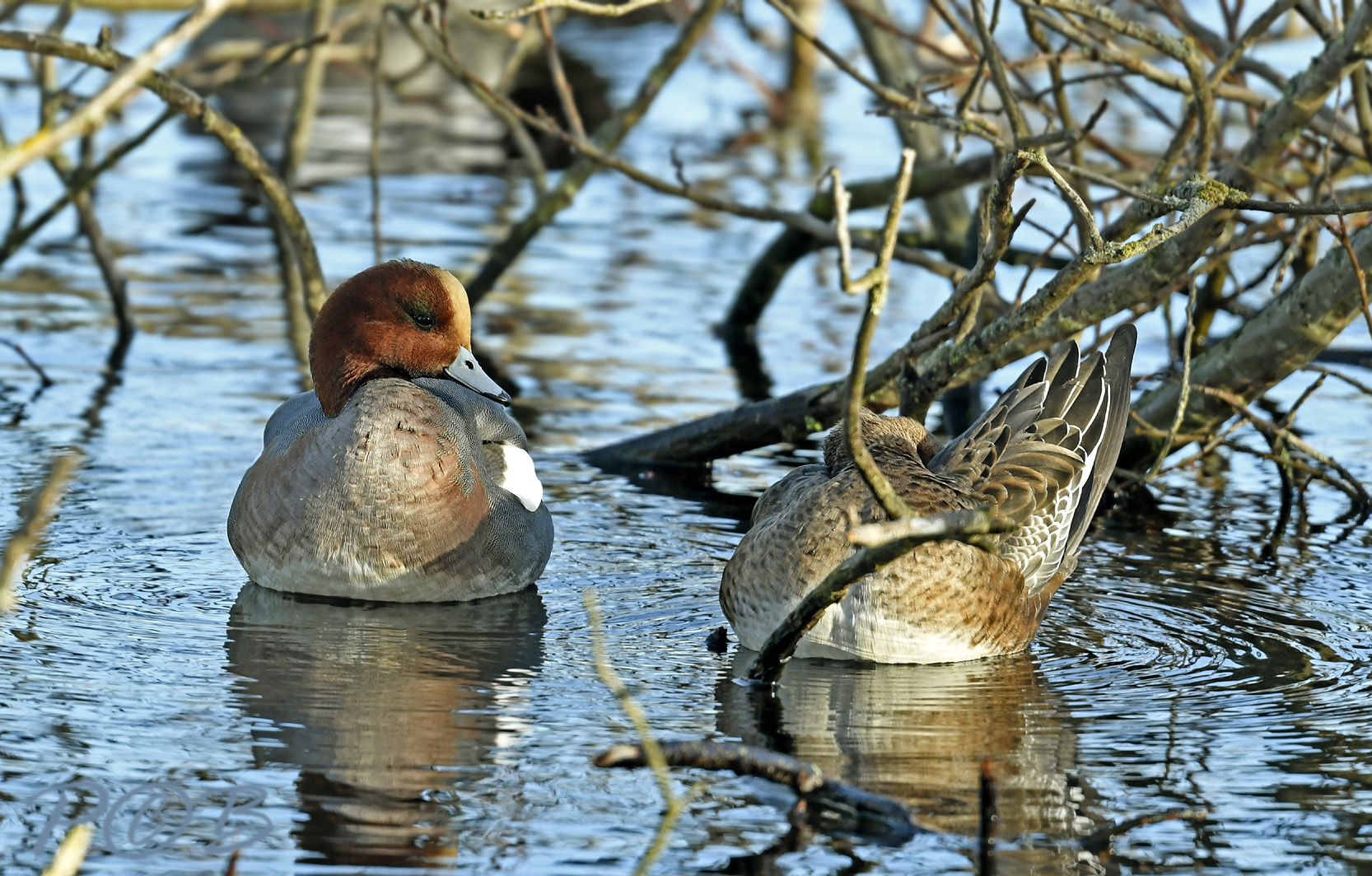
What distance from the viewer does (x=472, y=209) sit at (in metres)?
13.9

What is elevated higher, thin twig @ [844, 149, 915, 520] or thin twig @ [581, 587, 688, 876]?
thin twig @ [844, 149, 915, 520]

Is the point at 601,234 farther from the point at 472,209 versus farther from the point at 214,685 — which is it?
the point at 214,685

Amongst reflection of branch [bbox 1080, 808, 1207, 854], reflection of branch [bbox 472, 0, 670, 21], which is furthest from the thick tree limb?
reflection of branch [bbox 1080, 808, 1207, 854]

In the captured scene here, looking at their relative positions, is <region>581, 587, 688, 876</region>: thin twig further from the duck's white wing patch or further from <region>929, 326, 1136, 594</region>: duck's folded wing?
the duck's white wing patch

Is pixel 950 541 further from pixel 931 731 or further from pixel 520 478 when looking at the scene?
pixel 520 478

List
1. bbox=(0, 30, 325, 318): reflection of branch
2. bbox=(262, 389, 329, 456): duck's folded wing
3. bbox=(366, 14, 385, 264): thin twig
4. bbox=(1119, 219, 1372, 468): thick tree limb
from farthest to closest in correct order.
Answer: bbox=(366, 14, 385, 264): thin twig
bbox=(0, 30, 325, 318): reflection of branch
bbox=(1119, 219, 1372, 468): thick tree limb
bbox=(262, 389, 329, 456): duck's folded wing

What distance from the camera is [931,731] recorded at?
16.8ft

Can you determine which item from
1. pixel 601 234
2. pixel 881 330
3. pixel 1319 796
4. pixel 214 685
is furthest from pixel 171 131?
pixel 1319 796

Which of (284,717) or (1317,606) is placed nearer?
(284,717)

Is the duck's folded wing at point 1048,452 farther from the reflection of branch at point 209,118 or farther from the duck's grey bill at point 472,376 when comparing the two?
the reflection of branch at point 209,118

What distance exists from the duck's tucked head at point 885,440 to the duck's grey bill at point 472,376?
50.3 inches

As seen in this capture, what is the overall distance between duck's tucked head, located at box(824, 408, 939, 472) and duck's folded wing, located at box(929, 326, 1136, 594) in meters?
0.08

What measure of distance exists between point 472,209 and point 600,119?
13.4 ft

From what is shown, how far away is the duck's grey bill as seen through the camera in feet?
22.3
